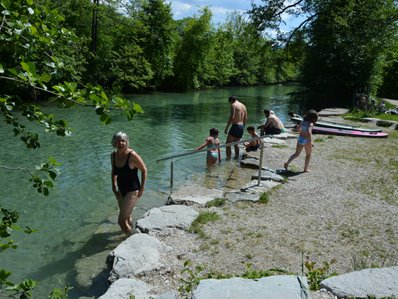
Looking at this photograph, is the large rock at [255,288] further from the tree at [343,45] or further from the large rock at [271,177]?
the tree at [343,45]

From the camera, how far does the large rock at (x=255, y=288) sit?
3439 mm

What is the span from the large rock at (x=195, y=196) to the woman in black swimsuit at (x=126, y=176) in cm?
122

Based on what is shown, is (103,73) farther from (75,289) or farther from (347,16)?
(75,289)

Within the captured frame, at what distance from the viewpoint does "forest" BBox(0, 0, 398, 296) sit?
2.12m

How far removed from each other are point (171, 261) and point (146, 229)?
3.48ft

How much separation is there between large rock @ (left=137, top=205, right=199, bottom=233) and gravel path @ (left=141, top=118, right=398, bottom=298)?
271 millimetres

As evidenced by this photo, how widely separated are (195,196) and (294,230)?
2.31 metres

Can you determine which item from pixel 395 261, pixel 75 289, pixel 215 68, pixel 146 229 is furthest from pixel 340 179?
pixel 215 68

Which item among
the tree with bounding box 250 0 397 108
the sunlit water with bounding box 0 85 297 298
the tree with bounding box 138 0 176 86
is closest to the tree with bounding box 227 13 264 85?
the tree with bounding box 138 0 176 86

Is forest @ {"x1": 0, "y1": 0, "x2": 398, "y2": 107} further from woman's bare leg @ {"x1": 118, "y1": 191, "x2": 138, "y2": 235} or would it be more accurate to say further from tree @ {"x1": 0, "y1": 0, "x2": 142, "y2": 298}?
woman's bare leg @ {"x1": 118, "y1": 191, "x2": 138, "y2": 235}

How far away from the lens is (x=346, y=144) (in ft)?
43.2

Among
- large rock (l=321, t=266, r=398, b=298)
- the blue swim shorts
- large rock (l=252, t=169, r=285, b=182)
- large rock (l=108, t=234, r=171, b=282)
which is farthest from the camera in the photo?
the blue swim shorts

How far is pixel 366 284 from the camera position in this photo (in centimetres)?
370

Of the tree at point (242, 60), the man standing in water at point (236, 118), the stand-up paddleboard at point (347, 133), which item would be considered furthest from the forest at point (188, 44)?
the tree at point (242, 60)
